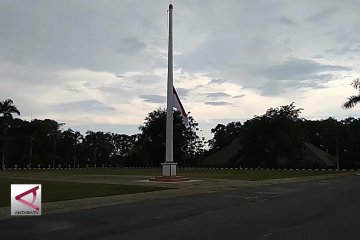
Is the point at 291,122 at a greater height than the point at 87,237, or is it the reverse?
the point at 291,122

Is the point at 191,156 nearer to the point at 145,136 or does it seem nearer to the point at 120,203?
the point at 145,136

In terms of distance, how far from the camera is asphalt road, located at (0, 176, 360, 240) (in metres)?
9.62

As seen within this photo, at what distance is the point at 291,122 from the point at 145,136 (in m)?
29.8

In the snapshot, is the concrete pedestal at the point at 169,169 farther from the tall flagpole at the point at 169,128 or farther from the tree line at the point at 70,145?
the tree line at the point at 70,145

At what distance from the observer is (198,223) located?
1134 cm

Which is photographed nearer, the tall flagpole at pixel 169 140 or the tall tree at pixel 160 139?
the tall flagpole at pixel 169 140

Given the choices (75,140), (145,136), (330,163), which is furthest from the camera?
(75,140)

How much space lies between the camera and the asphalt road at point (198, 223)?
9.62 meters

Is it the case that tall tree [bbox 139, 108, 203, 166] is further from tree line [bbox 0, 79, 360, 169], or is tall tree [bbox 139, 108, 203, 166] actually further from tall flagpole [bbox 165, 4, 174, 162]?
tall flagpole [bbox 165, 4, 174, 162]

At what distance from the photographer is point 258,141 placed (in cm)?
8081

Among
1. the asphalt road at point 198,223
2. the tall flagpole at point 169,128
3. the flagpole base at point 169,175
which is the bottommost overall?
the asphalt road at point 198,223

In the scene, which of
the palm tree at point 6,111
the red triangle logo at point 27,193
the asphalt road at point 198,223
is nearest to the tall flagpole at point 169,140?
the asphalt road at point 198,223

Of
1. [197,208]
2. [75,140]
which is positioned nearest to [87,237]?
[197,208]

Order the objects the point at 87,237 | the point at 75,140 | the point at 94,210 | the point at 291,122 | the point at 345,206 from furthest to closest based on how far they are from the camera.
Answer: the point at 75,140
the point at 291,122
the point at 345,206
the point at 94,210
the point at 87,237
